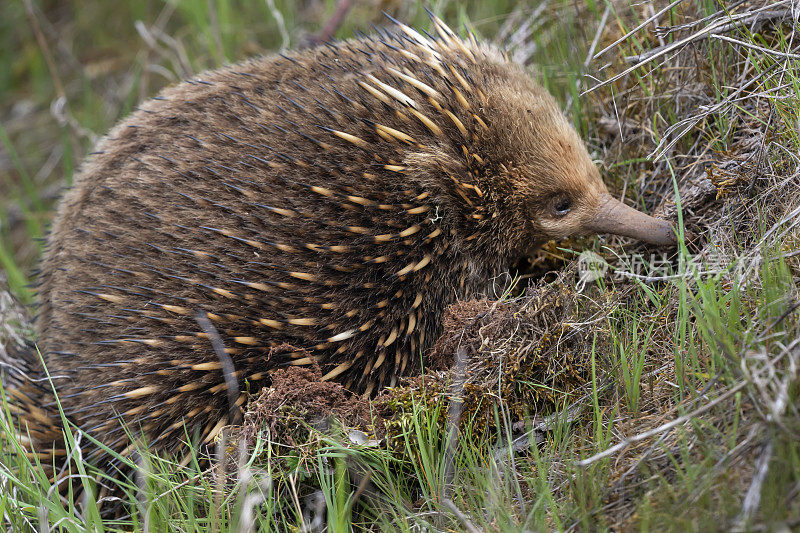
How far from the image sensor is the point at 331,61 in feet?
7.86

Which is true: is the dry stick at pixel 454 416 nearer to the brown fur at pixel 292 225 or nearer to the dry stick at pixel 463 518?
the dry stick at pixel 463 518

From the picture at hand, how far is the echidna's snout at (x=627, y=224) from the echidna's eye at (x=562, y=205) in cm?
8

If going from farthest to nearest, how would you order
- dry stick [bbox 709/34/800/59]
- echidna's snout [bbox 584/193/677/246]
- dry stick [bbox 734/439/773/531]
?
echidna's snout [bbox 584/193/677/246] → dry stick [bbox 709/34/800/59] → dry stick [bbox 734/439/773/531]

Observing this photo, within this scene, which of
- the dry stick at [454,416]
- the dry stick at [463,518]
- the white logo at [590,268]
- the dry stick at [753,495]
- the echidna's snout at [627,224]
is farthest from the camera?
the white logo at [590,268]

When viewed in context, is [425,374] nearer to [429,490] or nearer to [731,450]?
[429,490]

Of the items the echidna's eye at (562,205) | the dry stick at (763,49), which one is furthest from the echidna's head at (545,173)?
the dry stick at (763,49)

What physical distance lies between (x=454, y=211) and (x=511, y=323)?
401mm

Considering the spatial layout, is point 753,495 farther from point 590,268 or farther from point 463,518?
point 590,268

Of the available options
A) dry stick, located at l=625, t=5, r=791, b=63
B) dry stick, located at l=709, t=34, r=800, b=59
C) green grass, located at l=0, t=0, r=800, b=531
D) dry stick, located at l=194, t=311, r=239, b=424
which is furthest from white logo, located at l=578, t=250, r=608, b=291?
dry stick, located at l=194, t=311, r=239, b=424

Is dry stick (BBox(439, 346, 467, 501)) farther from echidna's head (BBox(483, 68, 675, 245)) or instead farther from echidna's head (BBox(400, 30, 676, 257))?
echidna's head (BBox(483, 68, 675, 245))

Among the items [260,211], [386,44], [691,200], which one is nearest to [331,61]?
[386,44]

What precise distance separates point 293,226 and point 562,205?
872 mm

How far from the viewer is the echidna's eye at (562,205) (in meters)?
2.35

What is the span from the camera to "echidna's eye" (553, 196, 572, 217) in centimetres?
235
